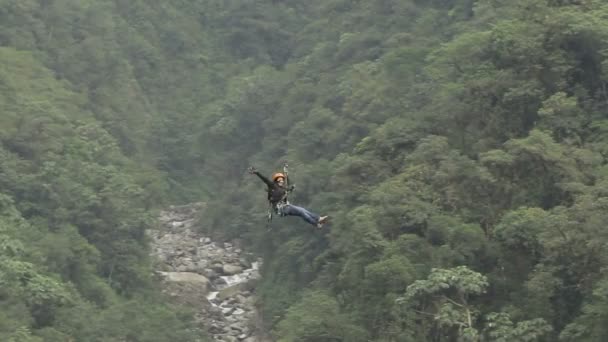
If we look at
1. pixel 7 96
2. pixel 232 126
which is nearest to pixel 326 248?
pixel 7 96

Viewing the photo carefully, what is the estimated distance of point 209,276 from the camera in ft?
141

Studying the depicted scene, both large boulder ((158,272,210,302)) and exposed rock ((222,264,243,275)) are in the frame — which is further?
exposed rock ((222,264,243,275))

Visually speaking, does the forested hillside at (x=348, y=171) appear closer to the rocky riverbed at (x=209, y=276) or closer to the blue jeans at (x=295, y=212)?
the rocky riverbed at (x=209, y=276)

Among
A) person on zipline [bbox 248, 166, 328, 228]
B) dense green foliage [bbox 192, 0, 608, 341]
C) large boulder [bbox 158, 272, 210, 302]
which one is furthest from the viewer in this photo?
large boulder [bbox 158, 272, 210, 302]

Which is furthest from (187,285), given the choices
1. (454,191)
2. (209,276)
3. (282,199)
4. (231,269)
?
(282,199)

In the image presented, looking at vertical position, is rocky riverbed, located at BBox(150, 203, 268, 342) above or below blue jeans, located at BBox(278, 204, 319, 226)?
above

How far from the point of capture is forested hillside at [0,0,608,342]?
1148 inches

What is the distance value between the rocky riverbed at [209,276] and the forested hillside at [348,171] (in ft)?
3.14

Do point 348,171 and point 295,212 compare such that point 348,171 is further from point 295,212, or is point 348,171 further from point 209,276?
point 295,212

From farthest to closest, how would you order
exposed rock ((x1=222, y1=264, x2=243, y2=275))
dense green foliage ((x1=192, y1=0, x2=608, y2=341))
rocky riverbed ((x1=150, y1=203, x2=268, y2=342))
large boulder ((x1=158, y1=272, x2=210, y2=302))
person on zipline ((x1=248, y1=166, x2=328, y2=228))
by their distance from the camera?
exposed rock ((x1=222, y1=264, x2=243, y2=275)), large boulder ((x1=158, y1=272, x2=210, y2=302)), rocky riverbed ((x1=150, y1=203, x2=268, y2=342)), dense green foliage ((x1=192, y1=0, x2=608, y2=341)), person on zipline ((x1=248, y1=166, x2=328, y2=228))

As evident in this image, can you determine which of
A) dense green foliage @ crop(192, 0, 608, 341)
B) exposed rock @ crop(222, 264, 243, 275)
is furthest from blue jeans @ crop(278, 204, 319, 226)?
exposed rock @ crop(222, 264, 243, 275)

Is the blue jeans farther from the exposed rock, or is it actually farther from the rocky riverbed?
the exposed rock

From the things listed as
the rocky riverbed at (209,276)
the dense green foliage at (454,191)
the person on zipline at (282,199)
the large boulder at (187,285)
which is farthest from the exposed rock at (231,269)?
the person on zipline at (282,199)

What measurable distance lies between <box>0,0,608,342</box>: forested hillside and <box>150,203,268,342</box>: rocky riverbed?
96cm
